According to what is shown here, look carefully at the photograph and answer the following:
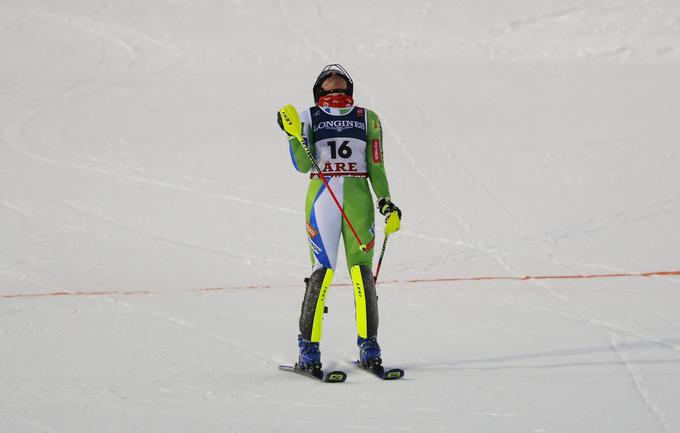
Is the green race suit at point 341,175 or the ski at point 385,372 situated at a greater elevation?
the green race suit at point 341,175

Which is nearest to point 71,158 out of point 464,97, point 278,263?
point 278,263

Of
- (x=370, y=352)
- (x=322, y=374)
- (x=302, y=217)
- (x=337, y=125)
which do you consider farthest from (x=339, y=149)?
(x=302, y=217)

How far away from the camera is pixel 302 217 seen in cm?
1098

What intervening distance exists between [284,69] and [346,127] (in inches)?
456

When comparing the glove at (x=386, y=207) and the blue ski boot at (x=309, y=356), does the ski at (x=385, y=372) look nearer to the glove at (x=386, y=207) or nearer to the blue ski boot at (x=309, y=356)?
the blue ski boot at (x=309, y=356)

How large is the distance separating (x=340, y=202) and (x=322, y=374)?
1.01 meters

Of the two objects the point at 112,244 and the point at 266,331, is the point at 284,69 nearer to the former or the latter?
the point at 112,244

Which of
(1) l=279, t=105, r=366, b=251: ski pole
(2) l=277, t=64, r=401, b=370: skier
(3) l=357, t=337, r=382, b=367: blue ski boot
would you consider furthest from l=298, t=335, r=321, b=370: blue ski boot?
(1) l=279, t=105, r=366, b=251: ski pole

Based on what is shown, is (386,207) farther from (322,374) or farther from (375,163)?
(322,374)

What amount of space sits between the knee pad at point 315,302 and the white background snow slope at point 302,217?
29cm

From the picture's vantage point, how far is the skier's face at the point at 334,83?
20.6 feet

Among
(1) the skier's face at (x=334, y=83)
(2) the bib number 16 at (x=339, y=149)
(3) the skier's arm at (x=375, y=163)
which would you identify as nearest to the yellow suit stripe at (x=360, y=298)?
(3) the skier's arm at (x=375, y=163)

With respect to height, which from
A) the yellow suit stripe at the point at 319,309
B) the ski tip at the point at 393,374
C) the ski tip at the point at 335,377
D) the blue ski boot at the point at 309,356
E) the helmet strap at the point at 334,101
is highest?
the helmet strap at the point at 334,101

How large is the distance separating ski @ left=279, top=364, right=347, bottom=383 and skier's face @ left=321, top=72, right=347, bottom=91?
66.1 inches
